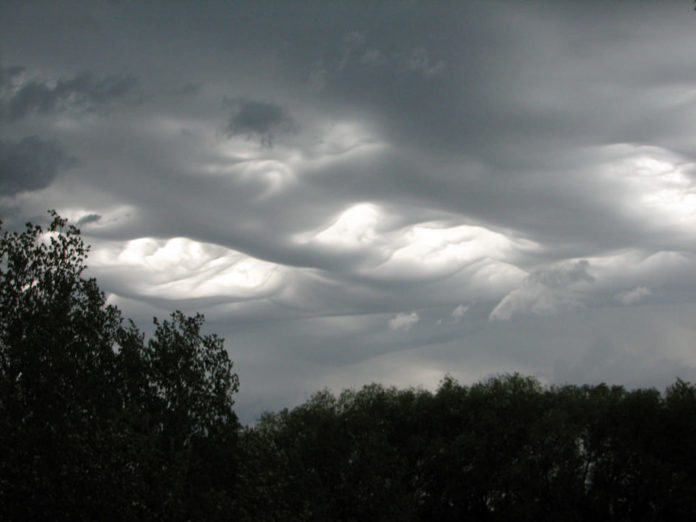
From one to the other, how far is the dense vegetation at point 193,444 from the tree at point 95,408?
87mm

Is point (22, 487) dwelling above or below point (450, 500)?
above

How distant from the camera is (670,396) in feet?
273

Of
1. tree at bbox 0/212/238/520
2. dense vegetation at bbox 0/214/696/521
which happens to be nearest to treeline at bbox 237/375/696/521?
dense vegetation at bbox 0/214/696/521

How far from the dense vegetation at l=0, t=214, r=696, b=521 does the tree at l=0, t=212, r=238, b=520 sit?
0.29 ft

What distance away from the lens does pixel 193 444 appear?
164 ft

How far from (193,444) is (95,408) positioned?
24.4ft

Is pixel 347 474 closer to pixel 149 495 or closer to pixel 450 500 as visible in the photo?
pixel 450 500

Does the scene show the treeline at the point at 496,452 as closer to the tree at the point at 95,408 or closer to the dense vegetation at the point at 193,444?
the dense vegetation at the point at 193,444

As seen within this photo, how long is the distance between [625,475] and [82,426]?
64551mm

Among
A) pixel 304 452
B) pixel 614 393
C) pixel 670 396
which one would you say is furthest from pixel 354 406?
pixel 670 396

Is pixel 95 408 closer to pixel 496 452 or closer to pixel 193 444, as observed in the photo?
pixel 193 444

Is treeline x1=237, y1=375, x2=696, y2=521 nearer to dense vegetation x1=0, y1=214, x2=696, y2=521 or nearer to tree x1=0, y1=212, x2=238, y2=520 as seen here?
dense vegetation x1=0, y1=214, x2=696, y2=521

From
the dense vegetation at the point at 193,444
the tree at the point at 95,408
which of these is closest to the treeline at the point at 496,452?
the dense vegetation at the point at 193,444

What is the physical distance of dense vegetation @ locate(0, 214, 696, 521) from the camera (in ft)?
132
